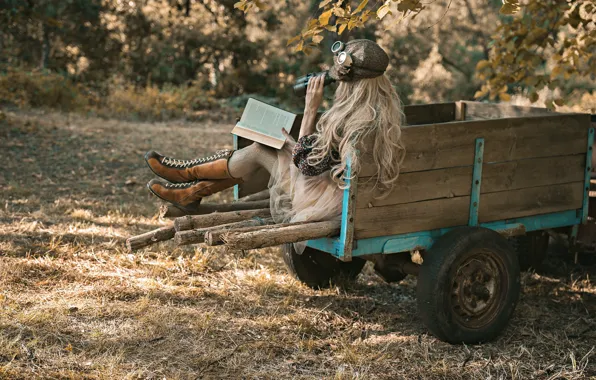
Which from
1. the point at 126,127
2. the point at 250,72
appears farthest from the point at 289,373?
the point at 250,72

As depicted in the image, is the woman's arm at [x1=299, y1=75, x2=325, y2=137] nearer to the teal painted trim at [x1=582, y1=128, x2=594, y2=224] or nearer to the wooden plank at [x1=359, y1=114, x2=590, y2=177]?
the wooden plank at [x1=359, y1=114, x2=590, y2=177]

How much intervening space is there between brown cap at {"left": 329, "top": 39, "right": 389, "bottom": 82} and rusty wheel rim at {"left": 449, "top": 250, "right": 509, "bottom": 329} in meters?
1.21

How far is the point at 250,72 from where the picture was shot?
15867 mm

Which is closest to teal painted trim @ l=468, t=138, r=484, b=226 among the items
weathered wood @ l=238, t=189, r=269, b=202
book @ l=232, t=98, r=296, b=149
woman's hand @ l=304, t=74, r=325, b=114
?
woman's hand @ l=304, t=74, r=325, b=114

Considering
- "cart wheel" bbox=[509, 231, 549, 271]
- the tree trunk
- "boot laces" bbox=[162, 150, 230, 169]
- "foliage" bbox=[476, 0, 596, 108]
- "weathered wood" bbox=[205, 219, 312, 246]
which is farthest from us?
the tree trunk

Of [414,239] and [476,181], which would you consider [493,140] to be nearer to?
[476,181]

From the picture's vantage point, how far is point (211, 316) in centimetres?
423

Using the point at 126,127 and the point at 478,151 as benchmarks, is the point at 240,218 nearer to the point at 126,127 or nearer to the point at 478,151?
the point at 478,151

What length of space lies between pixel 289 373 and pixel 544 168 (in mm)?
2131

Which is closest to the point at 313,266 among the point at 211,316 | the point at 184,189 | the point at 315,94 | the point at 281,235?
the point at 211,316

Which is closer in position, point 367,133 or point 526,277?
point 367,133

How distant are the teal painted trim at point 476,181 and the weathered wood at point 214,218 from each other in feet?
4.13

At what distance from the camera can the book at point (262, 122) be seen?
4.28 m

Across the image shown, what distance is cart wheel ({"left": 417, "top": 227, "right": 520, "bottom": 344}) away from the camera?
390cm
